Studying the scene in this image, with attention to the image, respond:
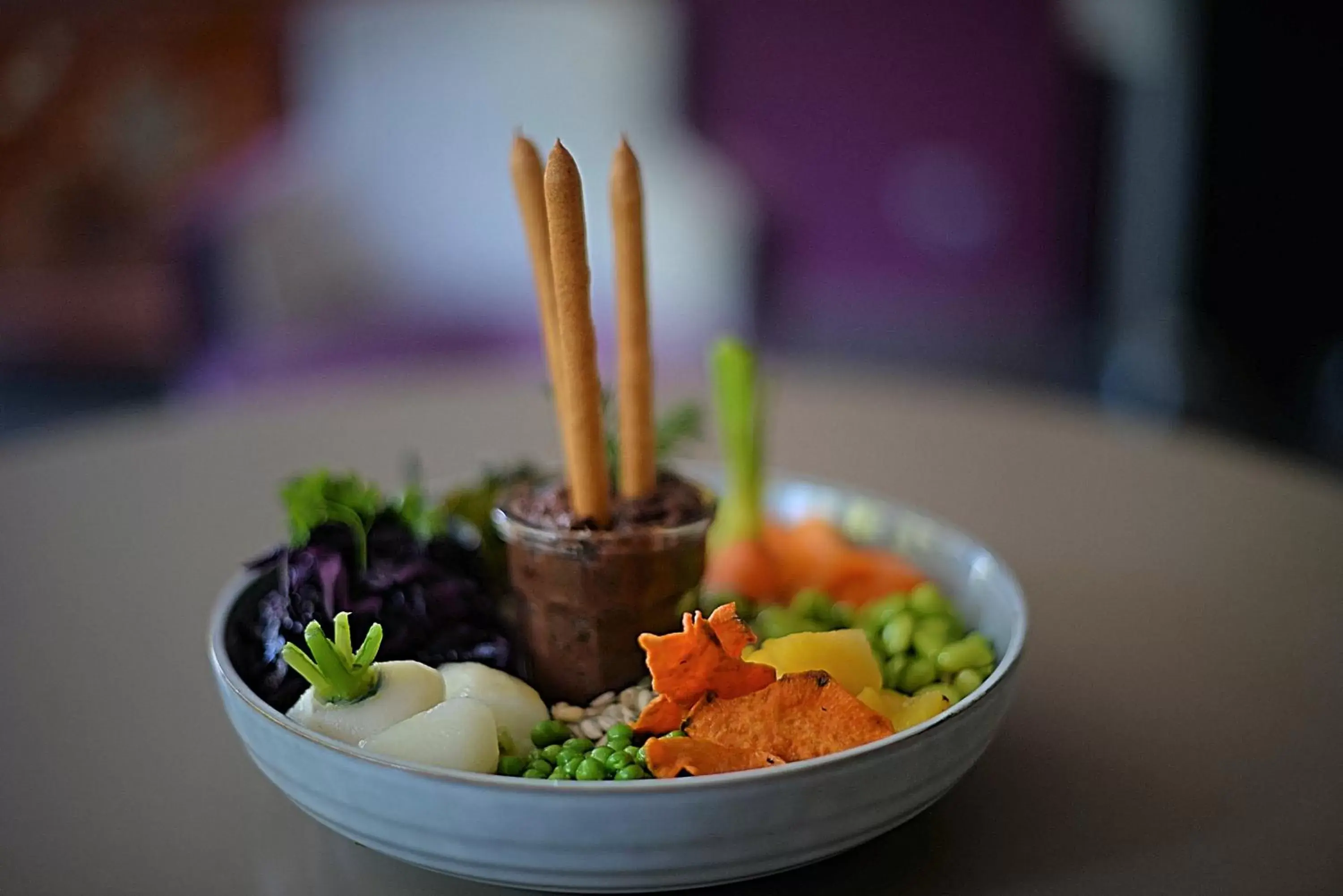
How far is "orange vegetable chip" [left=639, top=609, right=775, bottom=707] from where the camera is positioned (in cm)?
66

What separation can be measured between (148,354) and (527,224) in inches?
126

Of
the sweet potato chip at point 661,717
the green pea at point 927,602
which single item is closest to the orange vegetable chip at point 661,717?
the sweet potato chip at point 661,717

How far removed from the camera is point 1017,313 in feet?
12.1

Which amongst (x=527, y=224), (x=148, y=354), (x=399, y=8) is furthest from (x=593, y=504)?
(x=399, y=8)

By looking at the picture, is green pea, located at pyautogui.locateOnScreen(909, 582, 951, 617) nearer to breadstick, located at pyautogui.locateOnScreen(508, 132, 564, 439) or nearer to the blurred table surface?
the blurred table surface

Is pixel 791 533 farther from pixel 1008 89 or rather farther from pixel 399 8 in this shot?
pixel 399 8

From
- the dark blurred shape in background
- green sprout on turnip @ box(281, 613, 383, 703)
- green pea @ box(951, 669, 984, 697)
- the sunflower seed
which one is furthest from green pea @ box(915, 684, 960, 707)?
the dark blurred shape in background

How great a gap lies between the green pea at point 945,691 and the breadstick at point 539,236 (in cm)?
28

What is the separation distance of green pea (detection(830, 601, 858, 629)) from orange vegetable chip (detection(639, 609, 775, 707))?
8.2 inches

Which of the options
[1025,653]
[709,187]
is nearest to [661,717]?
[1025,653]

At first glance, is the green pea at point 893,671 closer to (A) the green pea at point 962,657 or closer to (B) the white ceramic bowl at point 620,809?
(A) the green pea at point 962,657

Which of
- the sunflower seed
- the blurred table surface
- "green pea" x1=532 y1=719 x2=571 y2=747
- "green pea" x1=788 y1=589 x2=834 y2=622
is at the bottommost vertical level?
the blurred table surface

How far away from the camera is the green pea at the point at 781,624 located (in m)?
0.85

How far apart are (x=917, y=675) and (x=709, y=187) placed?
3.21 meters
